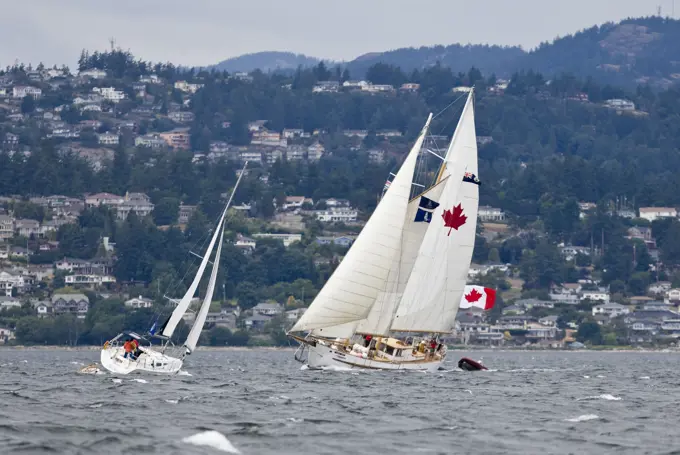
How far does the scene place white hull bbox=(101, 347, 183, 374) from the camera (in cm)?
5516

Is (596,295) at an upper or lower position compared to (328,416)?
lower

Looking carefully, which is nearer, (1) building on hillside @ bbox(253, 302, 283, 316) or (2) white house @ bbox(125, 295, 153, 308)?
(2) white house @ bbox(125, 295, 153, 308)

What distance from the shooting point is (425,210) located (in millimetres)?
60969

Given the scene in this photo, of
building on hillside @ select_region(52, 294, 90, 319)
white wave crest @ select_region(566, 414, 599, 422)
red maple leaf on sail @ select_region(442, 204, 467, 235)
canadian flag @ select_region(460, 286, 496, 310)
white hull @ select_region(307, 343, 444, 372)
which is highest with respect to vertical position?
red maple leaf on sail @ select_region(442, 204, 467, 235)

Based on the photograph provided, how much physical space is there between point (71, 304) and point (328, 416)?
123495 mm

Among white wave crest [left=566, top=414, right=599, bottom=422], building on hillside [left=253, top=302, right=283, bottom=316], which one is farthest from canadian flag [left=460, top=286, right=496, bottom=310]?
building on hillside [left=253, top=302, right=283, bottom=316]

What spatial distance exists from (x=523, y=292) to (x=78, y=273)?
49.6 m

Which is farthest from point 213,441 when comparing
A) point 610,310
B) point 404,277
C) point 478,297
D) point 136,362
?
point 610,310

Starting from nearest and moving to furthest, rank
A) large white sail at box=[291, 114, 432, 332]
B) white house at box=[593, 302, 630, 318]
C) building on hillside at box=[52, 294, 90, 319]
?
large white sail at box=[291, 114, 432, 332] → building on hillside at box=[52, 294, 90, 319] → white house at box=[593, 302, 630, 318]

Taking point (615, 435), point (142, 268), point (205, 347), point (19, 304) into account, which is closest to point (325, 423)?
point (615, 435)

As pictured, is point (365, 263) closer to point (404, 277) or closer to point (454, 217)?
point (404, 277)

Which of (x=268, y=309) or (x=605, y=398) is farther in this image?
(x=268, y=309)

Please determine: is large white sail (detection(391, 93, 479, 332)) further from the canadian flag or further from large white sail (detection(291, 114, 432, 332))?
the canadian flag

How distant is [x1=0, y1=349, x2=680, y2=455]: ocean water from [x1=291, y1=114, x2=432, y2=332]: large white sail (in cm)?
322
